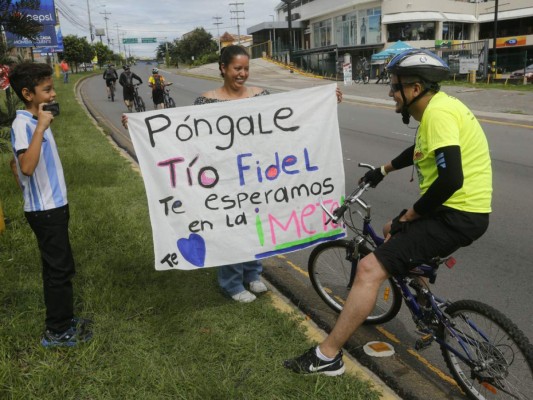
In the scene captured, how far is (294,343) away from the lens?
10.0 ft

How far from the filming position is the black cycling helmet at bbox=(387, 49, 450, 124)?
2410 millimetres

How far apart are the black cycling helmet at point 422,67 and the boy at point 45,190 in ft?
6.39

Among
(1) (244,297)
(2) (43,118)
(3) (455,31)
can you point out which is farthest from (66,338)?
(3) (455,31)

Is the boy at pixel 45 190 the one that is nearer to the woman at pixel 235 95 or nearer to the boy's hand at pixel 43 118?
the boy's hand at pixel 43 118

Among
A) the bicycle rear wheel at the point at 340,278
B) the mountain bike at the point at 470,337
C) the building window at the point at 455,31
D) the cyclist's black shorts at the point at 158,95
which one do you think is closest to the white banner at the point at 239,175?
the bicycle rear wheel at the point at 340,278

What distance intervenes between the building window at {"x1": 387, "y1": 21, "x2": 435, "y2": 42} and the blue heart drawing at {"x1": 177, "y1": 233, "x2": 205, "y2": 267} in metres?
47.2

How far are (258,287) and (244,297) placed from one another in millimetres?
201

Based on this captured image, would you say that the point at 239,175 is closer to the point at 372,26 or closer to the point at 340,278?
the point at 340,278

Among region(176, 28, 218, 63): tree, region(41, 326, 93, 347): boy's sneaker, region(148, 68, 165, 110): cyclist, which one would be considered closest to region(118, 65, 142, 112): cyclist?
region(148, 68, 165, 110): cyclist

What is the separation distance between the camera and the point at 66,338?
3.06 meters

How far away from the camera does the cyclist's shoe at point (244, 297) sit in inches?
143

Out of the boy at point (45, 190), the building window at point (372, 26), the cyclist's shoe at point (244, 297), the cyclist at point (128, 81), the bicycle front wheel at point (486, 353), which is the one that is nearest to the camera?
the bicycle front wheel at point (486, 353)

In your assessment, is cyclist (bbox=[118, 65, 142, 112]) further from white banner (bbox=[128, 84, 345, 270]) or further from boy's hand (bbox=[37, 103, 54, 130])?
boy's hand (bbox=[37, 103, 54, 130])

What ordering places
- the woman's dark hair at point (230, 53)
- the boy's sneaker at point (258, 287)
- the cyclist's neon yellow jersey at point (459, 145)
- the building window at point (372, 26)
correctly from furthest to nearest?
the building window at point (372, 26)
the boy's sneaker at point (258, 287)
the woman's dark hair at point (230, 53)
the cyclist's neon yellow jersey at point (459, 145)
